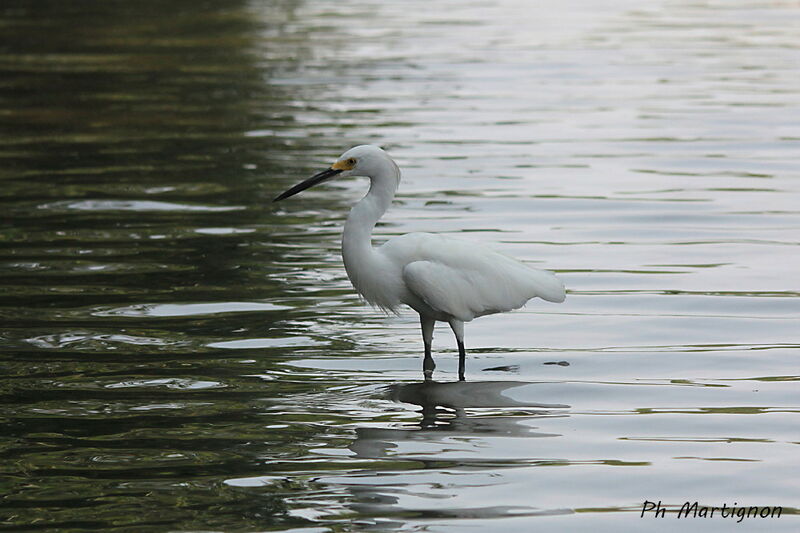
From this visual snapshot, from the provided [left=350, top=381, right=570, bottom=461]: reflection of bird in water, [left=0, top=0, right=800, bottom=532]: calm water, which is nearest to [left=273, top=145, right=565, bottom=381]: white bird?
[left=350, top=381, right=570, bottom=461]: reflection of bird in water

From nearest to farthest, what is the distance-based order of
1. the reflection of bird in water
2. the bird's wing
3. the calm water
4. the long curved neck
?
the calm water → the reflection of bird in water → the bird's wing → the long curved neck

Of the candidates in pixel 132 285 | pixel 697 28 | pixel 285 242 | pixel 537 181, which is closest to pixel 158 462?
pixel 132 285

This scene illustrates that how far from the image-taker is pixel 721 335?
840 cm

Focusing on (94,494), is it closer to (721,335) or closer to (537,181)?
(721,335)

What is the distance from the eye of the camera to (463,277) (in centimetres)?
778

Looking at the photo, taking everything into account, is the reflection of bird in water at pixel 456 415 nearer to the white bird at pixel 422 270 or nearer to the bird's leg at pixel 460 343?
the bird's leg at pixel 460 343

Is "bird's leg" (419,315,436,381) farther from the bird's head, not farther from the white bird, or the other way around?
the bird's head

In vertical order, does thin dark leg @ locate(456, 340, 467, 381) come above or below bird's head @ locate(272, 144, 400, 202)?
below

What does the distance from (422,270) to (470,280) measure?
0.94ft

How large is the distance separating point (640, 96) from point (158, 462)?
12.7m

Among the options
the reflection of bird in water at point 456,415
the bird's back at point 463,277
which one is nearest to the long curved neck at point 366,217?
the bird's back at point 463,277

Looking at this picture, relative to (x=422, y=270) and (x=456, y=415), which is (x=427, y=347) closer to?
(x=422, y=270)

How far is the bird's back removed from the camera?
769 cm

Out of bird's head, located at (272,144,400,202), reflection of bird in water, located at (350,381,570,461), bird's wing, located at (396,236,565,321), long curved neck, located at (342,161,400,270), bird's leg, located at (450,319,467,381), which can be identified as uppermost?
bird's head, located at (272,144,400,202)
